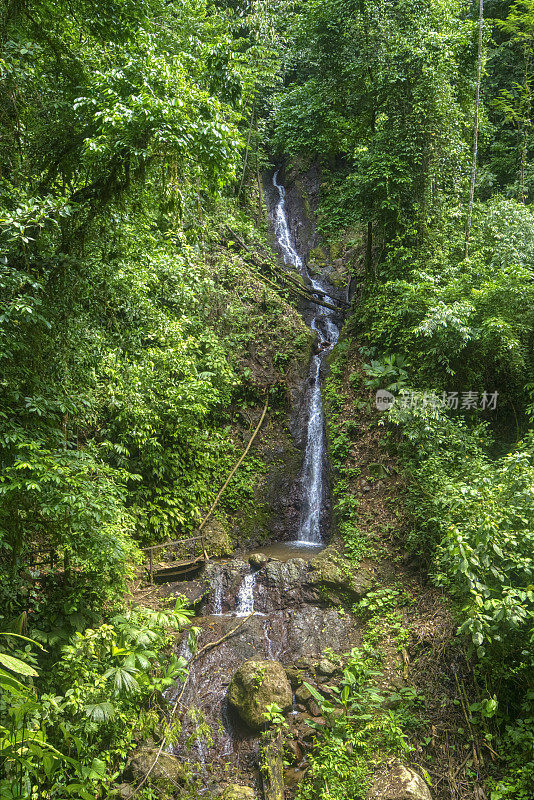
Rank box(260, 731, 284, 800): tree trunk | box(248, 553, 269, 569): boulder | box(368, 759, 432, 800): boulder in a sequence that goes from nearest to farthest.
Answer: box(368, 759, 432, 800): boulder → box(260, 731, 284, 800): tree trunk → box(248, 553, 269, 569): boulder

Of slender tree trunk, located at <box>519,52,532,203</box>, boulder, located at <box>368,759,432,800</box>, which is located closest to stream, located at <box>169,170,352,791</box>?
boulder, located at <box>368,759,432,800</box>

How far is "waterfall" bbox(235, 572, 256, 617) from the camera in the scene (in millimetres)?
7516

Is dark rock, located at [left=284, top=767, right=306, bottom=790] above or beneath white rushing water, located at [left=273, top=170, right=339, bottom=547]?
beneath

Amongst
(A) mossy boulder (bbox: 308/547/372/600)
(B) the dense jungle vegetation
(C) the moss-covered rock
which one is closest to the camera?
(B) the dense jungle vegetation

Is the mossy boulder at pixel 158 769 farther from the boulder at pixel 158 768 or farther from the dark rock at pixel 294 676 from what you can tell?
the dark rock at pixel 294 676

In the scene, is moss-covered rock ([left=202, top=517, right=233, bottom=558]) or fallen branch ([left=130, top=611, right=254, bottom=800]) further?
moss-covered rock ([left=202, top=517, right=233, bottom=558])

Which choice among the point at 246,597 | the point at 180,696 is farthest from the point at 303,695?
the point at 246,597

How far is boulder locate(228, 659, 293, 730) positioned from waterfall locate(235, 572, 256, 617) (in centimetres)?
162

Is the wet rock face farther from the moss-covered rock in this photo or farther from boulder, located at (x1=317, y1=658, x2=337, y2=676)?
boulder, located at (x1=317, y1=658, x2=337, y2=676)
